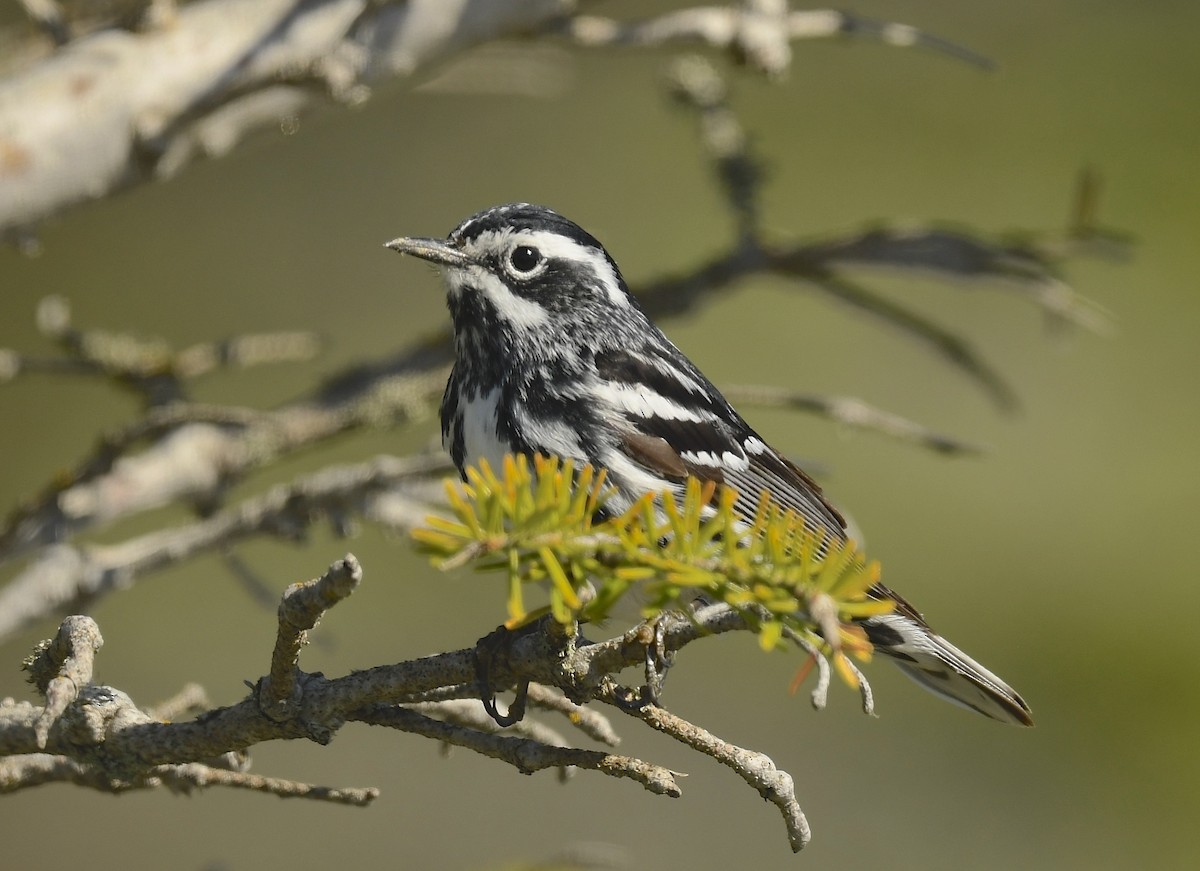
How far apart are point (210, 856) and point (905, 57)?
3.66m

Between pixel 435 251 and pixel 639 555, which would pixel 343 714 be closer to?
pixel 639 555

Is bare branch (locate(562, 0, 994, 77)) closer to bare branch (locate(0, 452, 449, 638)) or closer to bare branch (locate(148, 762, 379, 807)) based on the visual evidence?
bare branch (locate(0, 452, 449, 638))

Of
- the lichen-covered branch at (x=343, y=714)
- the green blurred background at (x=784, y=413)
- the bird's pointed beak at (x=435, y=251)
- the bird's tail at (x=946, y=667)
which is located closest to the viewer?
the lichen-covered branch at (x=343, y=714)

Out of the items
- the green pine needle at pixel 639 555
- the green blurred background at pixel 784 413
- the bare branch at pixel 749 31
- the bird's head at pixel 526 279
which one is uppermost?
the bare branch at pixel 749 31

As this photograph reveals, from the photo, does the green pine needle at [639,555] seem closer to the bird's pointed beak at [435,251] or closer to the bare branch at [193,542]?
the bare branch at [193,542]

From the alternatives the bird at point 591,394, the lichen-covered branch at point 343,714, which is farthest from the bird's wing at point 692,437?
the lichen-covered branch at point 343,714

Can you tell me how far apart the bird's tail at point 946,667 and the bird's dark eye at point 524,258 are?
2.73ft

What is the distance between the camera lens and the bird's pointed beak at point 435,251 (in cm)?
232

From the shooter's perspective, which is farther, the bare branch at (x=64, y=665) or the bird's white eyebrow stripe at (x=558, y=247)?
the bird's white eyebrow stripe at (x=558, y=247)

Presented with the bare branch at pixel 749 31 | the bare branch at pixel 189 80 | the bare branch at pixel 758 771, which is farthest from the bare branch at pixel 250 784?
the bare branch at pixel 749 31

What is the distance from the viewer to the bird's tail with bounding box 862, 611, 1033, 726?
220 cm

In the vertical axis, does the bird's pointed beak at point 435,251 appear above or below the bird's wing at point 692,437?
above

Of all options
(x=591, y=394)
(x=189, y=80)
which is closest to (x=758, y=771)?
(x=591, y=394)

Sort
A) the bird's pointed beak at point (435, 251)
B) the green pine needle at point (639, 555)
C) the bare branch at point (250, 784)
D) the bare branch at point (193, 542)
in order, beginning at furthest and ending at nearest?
the bird's pointed beak at point (435, 251)
the bare branch at point (193, 542)
the bare branch at point (250, 784)
the green pine needle at point (639, 555)
